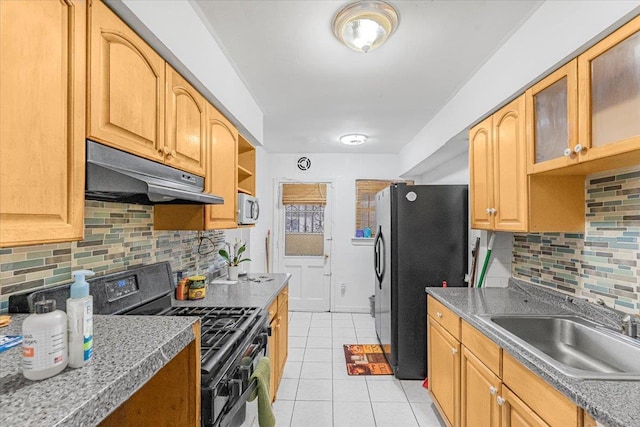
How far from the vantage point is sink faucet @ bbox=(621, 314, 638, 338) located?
136 centimetres

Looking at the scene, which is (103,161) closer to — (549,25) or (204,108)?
(204,108)

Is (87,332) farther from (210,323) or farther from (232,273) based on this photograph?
(232,273)

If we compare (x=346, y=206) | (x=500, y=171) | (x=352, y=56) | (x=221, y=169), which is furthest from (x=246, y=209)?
(x=346, y=206)

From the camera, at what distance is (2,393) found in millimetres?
588

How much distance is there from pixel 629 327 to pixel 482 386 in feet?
2.18

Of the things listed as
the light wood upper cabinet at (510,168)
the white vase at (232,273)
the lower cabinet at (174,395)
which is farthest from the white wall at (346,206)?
the lower cabinet at (174,395)

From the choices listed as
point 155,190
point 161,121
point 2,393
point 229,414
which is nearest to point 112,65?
point 161,121

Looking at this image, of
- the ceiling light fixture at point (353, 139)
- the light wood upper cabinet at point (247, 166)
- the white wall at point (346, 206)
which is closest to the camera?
the light wood upper cabinet at point (247, 166)

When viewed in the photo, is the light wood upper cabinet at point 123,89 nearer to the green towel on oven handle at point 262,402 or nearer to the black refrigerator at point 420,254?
the green towel on oven handle at point 262,402

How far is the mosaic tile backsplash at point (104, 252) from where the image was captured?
1089 mm

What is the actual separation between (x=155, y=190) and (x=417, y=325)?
2443 millimetres

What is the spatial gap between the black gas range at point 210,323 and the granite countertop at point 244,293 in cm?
11

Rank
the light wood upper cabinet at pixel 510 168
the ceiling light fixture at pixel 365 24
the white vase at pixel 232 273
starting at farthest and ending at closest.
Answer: the white vase at pixel 232 273, the light wood upper cabinet at pixel 510 168, the ceiling light fixture at pixel 365 24

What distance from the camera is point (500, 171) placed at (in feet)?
6.72
